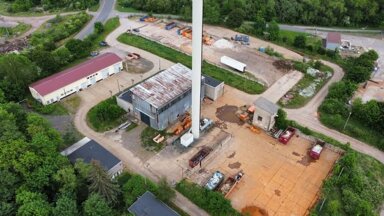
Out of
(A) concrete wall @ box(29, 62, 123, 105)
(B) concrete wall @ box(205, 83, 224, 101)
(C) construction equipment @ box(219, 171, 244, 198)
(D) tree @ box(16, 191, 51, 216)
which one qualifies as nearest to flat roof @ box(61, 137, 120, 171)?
(D) tree @ box(16, 191, 51, 216)

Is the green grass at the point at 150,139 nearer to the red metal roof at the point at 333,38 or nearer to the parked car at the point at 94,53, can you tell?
the parked car at the point at 94,53

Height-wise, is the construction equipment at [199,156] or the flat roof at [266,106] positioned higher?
the flat roof at [266,106]

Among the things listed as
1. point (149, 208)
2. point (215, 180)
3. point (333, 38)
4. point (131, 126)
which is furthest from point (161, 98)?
point (333, 38)

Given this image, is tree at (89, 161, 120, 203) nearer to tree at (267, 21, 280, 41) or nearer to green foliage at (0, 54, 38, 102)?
green foliage at (0, 54, 38, 102)

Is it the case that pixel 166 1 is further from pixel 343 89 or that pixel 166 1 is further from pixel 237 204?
pixel 237 204

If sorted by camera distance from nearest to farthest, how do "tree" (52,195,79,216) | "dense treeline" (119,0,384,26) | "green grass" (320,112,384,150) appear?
1. "tree" (52,195,79,216)
2. "green grass" (320,112,384,150)
3. "dense treeline" (119,0,384,26)

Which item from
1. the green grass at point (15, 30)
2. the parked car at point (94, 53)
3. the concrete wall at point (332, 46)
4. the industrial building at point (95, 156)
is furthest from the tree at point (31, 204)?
the concrete wall at point (332, 46)

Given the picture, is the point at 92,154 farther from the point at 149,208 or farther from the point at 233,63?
the point at 233,63
